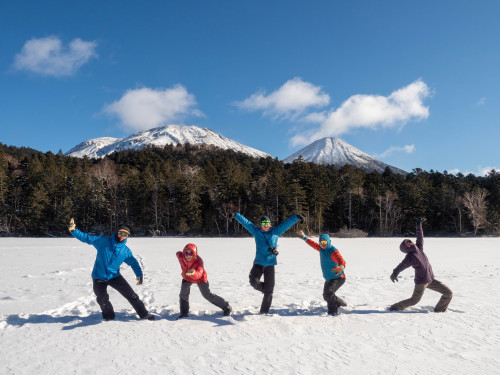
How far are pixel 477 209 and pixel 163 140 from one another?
135 metres

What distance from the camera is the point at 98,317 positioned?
16.3 feet

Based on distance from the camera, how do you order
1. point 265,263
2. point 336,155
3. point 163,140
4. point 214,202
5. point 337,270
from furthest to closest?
point 163,140 < point 336,155 < point 214,202 < point 265,263 < point 337,270

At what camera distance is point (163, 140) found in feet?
497

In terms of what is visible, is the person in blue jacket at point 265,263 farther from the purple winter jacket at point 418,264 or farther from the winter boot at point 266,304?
the purple winter jacket at point 418,264

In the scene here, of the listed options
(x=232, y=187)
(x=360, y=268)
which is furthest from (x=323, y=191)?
(x=360, y=268)

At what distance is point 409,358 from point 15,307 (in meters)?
6.43

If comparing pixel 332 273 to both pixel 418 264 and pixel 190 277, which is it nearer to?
pixel 418 264

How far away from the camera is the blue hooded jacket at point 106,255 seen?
4844mm

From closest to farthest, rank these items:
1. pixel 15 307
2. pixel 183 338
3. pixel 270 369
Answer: pixel 270 369
pixel 183 338
pixel 15 307

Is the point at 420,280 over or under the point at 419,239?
under

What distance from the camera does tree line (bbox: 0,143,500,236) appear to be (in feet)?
125

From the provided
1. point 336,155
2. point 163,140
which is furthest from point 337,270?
point 163,140

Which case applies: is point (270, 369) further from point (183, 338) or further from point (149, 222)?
point (149, 222)

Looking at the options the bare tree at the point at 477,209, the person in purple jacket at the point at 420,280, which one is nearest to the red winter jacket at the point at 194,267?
the person in purple jacket at the point at 420,280
